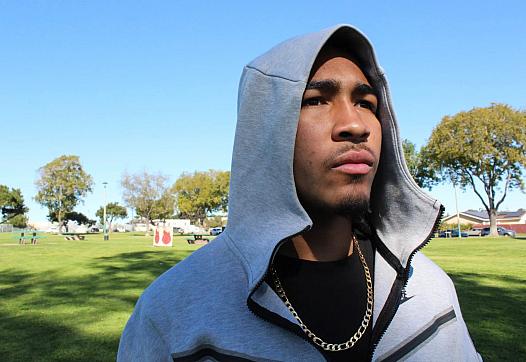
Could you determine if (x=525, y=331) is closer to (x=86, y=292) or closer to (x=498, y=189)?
(x=86, y=292)

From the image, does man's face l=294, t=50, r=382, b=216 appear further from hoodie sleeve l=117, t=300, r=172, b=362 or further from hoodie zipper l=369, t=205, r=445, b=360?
hoodie sleeve l=117, t=300, r=172, b=362

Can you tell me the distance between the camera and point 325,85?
1594 mm

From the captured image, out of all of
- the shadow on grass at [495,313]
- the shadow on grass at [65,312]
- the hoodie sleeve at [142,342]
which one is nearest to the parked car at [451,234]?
the shadow on grass at [495,313]

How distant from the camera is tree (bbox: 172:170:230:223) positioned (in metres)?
86.6

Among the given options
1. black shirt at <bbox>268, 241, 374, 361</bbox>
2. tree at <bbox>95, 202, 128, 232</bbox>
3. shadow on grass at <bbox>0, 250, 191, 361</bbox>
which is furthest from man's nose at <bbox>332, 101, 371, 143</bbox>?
tree at <bbox>95, 202, 128, 232</bbox>

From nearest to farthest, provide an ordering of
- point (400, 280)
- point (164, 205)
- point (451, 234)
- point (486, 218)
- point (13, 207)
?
1. point (400, 280)
2. point (451, 234)
3. point (164, 205)
4. point (13, 207)
5. point (486, 218)

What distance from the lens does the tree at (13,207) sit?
9156 centimetres

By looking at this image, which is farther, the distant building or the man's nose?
the distant building

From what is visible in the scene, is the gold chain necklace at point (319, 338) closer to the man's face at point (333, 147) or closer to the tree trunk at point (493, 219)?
the man's face at point (333, 147)

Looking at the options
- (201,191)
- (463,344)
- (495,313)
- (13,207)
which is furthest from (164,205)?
(463,344)

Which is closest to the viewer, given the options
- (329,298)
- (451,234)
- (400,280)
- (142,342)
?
(142,342)

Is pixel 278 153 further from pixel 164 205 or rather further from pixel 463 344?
pixel 164 205

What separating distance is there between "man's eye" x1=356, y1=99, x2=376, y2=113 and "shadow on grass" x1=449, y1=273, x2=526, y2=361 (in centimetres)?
495

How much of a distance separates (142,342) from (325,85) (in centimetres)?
109
